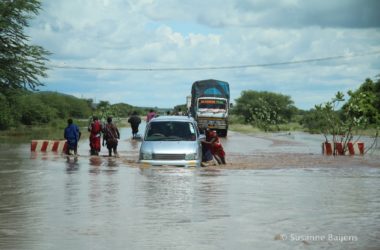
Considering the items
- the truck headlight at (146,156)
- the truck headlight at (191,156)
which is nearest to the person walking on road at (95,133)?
the truck headlight at (146,156)

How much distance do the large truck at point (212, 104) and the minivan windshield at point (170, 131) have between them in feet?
83.3

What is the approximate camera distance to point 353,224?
391 inches

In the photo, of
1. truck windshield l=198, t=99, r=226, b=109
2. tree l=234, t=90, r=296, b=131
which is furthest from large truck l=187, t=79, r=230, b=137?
tree l=234, t=90, r=296, b=131

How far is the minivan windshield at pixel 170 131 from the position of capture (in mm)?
19266

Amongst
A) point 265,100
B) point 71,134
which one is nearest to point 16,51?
point 71,134

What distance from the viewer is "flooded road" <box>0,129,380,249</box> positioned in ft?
28.6

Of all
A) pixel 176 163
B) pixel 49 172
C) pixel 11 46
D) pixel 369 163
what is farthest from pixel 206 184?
pixel 11 46

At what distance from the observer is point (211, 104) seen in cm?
4709

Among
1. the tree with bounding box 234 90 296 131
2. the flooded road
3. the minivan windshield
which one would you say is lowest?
the flooded road

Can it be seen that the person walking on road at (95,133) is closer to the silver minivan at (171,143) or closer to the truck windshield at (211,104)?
the silver minivan at (171,143)

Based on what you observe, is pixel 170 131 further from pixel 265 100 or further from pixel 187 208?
pixel 265 100

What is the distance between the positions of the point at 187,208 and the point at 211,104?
1409 inches

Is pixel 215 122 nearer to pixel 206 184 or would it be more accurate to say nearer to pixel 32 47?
pixel 32 47

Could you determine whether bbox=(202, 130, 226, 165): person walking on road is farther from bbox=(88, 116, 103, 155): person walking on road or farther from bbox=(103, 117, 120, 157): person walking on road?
bbox=(88, 116, 103, 155): person walking on road
